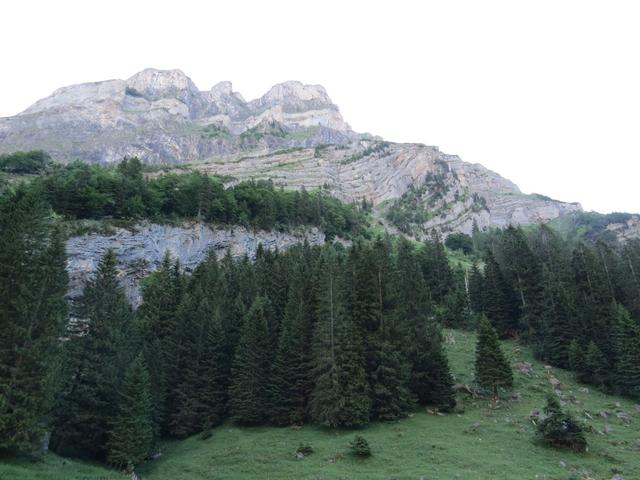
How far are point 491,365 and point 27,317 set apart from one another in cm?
4403

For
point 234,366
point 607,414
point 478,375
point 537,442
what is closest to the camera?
point 537,442

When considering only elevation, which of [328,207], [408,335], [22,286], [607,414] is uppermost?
[328,207]

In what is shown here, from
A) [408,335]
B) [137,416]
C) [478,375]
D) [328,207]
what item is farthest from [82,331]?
[328,207]

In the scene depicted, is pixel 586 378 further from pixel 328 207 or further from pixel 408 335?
pixel 328 207

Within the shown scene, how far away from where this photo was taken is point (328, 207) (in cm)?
14762

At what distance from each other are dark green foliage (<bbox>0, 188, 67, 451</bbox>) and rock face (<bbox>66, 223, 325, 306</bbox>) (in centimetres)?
3472

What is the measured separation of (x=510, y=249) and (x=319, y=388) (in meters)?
56.5

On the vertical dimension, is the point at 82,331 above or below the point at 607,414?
above

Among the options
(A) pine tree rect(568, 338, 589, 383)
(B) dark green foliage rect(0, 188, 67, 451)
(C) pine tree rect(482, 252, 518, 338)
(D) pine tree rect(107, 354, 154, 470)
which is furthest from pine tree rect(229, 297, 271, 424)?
(C) pine tree rect(482, 252, 518, 338)

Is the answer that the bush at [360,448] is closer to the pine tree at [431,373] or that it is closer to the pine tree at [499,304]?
the pine tree at [431,373]

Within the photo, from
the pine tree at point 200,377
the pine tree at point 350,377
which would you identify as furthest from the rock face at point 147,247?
the pine tree at point 350,377

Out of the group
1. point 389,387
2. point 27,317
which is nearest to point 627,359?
point 389,387

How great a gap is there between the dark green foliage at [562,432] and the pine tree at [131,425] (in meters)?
34.0

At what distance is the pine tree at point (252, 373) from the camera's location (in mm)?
44562
